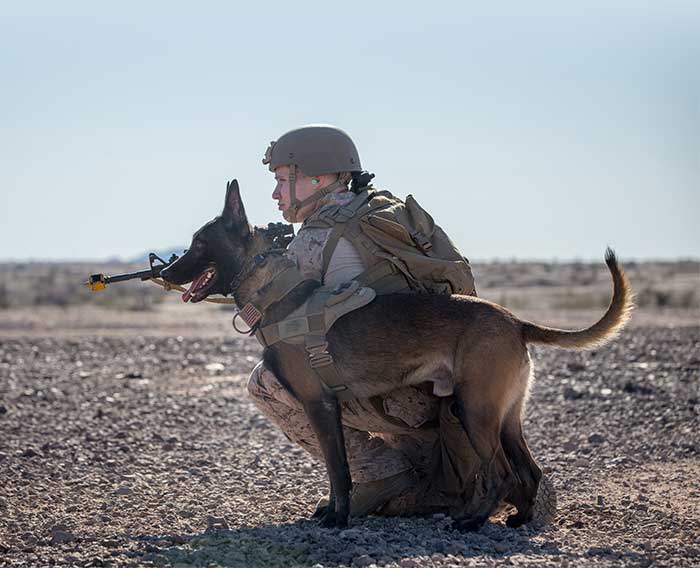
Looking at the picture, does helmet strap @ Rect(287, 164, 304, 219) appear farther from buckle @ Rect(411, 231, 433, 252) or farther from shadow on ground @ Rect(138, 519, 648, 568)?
shadow on ground @ Rect(138, 519, 648, 568)

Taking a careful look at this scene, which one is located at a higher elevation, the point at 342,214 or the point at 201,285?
the point at 342,214

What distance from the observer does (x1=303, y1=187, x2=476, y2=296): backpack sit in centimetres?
685

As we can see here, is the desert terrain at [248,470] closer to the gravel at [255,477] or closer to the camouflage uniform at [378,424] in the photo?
the gravel at [255,477]

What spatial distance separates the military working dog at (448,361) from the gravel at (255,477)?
1.10 ft

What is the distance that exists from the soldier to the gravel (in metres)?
0.25

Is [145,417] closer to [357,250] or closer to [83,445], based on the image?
[83,445]

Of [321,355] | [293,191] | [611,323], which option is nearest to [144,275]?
[293,191]

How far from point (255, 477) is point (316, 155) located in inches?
Result: 118

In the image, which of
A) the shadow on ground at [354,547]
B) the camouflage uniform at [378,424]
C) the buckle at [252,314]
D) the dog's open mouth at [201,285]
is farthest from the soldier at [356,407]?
the dog's open mouth at [201,285]

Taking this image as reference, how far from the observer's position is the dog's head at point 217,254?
698 centimetres

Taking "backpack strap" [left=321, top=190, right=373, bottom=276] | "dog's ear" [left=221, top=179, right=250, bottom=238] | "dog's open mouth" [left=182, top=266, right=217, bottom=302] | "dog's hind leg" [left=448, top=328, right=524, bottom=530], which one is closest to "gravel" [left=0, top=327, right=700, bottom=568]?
"dog's hind leg" [left=448, top=328, right=524, bottom=530]

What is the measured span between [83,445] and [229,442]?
4.73ft

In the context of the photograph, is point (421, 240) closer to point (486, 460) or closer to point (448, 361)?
point (448, 361)

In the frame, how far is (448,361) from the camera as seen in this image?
Result: 21.2ft
